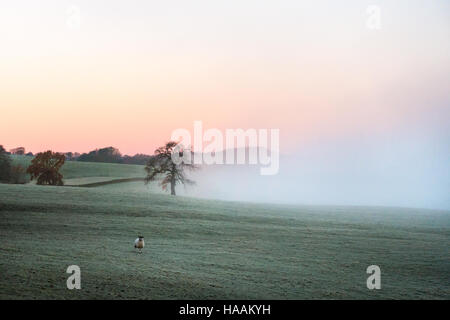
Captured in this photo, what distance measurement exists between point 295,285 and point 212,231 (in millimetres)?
11818

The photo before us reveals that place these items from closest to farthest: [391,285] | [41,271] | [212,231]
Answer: [41,271] → [391,285] → [212,231]

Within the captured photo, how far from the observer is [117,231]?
78.4 feet

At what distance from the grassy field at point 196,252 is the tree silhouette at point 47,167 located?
16.7 m

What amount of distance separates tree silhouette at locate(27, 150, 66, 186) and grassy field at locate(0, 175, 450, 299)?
16.7 m

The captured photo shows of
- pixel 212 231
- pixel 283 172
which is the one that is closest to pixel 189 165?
pixel 212 231

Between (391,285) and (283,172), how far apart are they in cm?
9069

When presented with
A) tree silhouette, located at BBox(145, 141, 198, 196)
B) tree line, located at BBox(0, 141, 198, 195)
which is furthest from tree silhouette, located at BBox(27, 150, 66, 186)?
tree silhouette, located at BBox(145, 141, 198, 196)

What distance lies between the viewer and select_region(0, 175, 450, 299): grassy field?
1305cm

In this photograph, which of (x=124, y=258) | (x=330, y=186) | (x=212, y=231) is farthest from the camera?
(x=330, y=186)

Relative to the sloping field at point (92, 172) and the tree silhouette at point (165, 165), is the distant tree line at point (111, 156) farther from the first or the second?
the tree silhouette at point (165, 165)

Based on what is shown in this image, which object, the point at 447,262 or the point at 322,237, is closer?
the point at 447,262

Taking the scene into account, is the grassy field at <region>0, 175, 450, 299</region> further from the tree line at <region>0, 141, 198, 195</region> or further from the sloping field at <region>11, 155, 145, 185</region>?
the sloping field at <region>11, 155, 145, 185</region>
